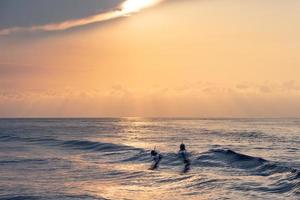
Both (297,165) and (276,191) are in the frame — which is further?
(297,165)

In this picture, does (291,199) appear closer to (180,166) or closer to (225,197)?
(225,197)

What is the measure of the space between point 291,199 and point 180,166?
55.1ft

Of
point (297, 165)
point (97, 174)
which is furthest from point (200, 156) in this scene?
point (97, 174)

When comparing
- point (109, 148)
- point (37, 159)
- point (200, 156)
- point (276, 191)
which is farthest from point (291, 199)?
point (109, 148)

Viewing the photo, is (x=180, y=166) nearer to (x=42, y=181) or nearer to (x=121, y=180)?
(x=121, y=180)

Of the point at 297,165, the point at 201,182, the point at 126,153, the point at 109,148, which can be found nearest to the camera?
the point at 201,182

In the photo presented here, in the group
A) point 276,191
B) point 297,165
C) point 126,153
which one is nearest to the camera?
point 276,191

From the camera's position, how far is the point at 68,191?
92.5ft

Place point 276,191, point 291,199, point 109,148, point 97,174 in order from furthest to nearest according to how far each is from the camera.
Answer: point 109,148, point 97,174, point 276,191, point 291,199

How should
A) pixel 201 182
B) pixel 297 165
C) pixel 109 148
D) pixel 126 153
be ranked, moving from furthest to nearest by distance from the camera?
pixel 109 148, pixel 126 153, pixel 297 165, pixel 201 182

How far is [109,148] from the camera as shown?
65.5 meters

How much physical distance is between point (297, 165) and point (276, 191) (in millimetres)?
12307

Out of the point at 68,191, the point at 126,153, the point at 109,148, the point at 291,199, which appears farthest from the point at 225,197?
the point at 109,148

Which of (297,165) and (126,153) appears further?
(126,153)
